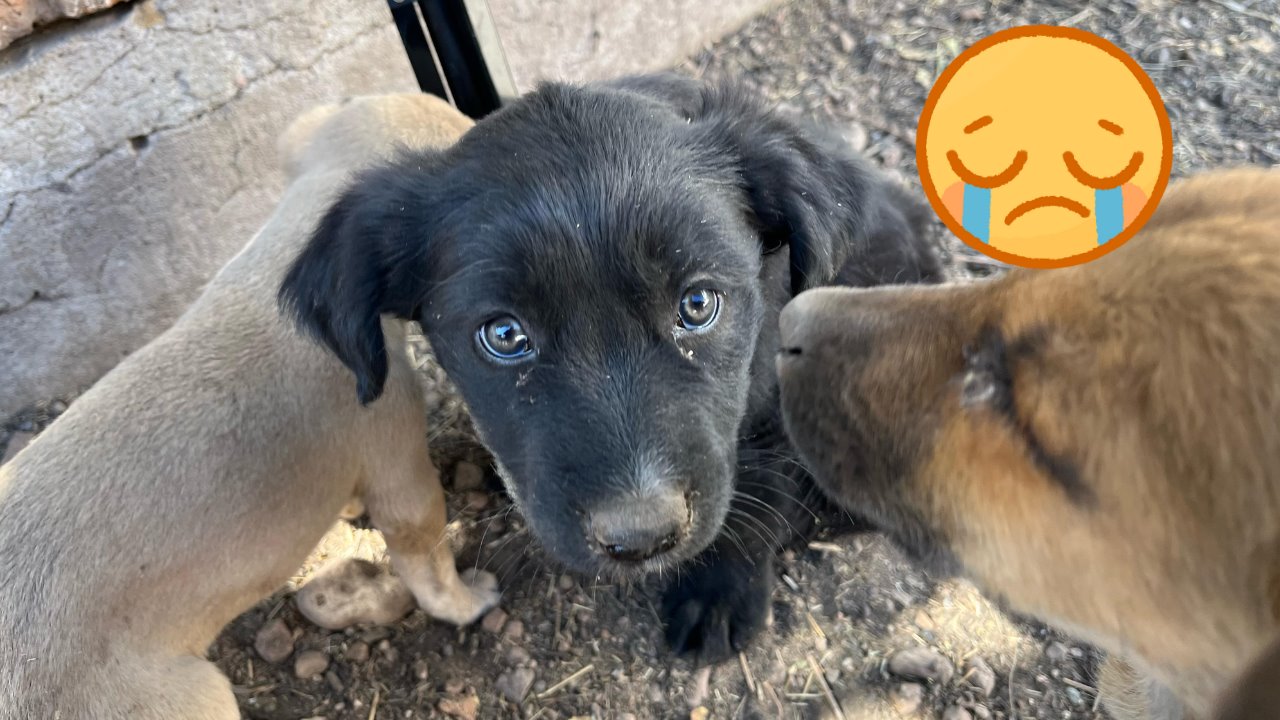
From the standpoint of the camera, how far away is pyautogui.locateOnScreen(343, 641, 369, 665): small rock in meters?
2.80

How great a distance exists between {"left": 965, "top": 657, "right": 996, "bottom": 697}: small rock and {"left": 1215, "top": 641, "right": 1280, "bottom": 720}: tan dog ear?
61.1 inches

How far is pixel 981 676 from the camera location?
265 cm

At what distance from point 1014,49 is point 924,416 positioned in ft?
3.24

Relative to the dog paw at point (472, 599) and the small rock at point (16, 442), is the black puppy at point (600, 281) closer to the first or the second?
the dog paw at point (472, 599)

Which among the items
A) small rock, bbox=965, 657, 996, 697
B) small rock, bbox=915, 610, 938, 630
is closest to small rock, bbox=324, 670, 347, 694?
small rock, bbox=915, 610, 938, 630

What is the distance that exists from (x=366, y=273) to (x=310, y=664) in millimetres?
1328

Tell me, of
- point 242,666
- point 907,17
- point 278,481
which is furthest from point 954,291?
point 907,17

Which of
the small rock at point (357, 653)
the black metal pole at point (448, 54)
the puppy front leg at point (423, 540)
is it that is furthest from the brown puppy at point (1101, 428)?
the black metal pole at point (448, 54)

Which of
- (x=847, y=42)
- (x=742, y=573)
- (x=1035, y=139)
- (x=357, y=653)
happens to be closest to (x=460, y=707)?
(x=357, y=653)

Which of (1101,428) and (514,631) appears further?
(514,631)

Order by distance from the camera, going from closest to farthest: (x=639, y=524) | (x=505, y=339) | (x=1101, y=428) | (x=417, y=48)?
(x=1101, y=428) → (x=639, y=524) → (x=505, y=339) → (x=417, y=48)

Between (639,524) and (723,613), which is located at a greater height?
(639,524)

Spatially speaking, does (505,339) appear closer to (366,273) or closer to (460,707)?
(366,273)

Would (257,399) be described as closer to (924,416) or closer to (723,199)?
(723,199)
